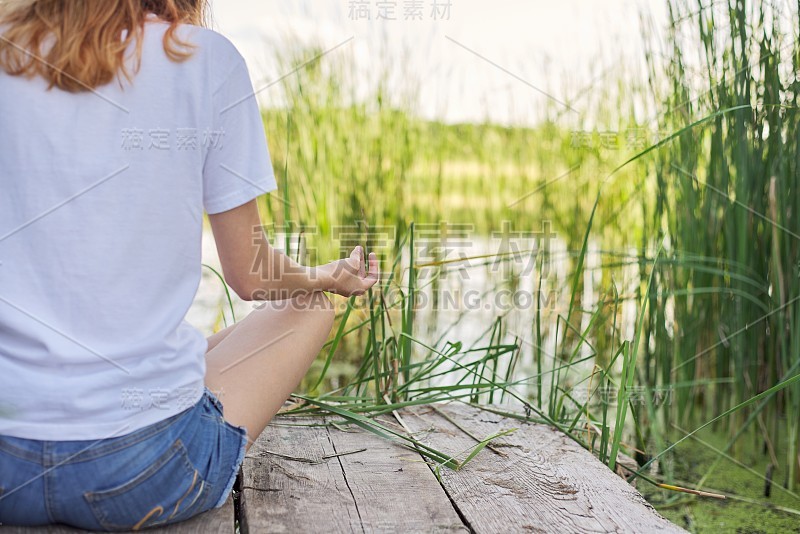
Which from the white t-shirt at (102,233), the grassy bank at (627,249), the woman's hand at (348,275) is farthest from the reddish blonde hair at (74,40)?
the grassy bank at (627,249)

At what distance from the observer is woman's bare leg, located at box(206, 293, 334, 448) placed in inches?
45.6

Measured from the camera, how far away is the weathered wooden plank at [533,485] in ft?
3.70

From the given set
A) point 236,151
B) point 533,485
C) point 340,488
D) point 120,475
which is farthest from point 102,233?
point 533,485

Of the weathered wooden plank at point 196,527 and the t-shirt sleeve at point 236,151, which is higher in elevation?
the t-shirt sleeve at point 236,151

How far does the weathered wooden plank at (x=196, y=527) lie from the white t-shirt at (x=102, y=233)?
175 mm

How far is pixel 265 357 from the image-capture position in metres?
1.18

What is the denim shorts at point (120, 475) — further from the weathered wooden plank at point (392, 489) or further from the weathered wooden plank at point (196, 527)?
the weathered wooden plank at point (392, 489)

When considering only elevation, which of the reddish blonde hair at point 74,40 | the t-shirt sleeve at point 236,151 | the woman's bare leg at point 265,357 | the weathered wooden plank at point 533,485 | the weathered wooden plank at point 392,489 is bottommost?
the weathered wooden plank at point 533,485

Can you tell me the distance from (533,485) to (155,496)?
0.59 meters

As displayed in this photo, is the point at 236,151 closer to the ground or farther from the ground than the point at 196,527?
farther from the ground

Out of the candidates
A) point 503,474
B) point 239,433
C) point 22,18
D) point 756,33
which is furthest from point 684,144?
A: point 22,18

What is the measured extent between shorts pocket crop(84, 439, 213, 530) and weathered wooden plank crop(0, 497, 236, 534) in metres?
0.02

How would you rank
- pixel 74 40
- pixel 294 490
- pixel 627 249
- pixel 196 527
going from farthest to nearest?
1. pixel 627 249
2. pixel 294 490
3. pixel 196 527
4. pixel 74 40

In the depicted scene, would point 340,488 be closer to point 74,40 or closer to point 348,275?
point 348,275
